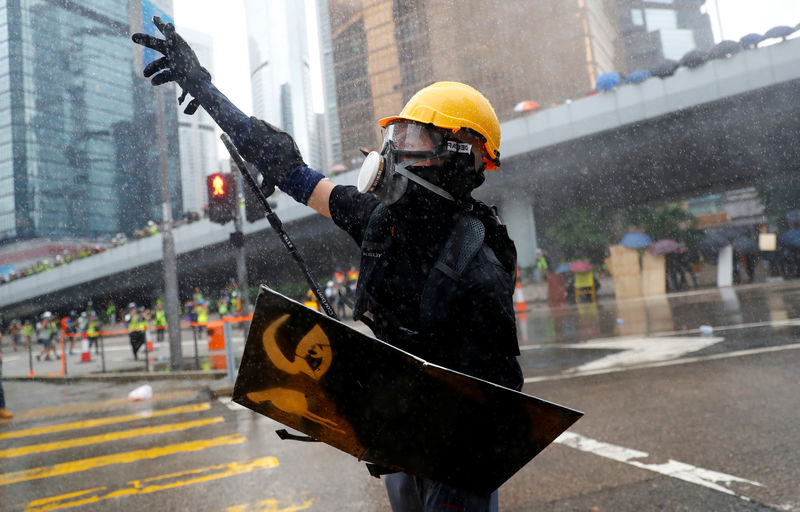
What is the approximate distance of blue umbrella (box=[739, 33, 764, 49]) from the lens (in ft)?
66.7

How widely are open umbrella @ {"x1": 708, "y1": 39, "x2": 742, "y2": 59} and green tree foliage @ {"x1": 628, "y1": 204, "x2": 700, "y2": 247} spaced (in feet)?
23.2

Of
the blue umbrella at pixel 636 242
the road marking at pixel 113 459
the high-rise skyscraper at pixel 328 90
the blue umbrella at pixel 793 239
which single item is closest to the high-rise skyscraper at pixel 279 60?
the high-rise skyscraper at pixel 328 90

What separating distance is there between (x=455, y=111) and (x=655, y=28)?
742 inches

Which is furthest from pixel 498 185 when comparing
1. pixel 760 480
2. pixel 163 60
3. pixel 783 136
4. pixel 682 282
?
pixel 163 60

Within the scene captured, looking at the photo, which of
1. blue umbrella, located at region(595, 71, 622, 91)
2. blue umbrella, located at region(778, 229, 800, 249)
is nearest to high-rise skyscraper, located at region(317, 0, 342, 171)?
blue umbrella, located at region(595, 71, 622, 91)

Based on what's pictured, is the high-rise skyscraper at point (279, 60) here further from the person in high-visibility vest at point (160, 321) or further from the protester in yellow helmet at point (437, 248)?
the person in high-visibility vest at point (160, 321)

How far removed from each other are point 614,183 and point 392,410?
3302 cm

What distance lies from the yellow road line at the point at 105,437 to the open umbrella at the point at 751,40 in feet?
73.1

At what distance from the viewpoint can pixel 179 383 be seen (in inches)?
401

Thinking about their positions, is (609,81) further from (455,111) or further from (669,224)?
(455,111)

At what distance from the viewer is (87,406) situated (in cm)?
859

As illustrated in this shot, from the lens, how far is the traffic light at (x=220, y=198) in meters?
6.41

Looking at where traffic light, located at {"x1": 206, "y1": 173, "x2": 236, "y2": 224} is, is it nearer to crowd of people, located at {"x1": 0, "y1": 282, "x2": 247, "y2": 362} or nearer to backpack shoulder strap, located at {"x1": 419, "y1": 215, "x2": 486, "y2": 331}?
backpack shoulder strap, located at {"x1": 419, "y1": 215, "x2": 486, "y2": 331}

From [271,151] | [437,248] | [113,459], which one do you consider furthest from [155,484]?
[437,248]
